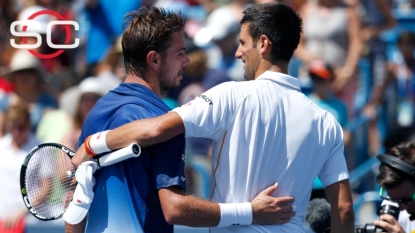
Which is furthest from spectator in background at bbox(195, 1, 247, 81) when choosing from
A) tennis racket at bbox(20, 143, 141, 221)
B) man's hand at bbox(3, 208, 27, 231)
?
tennis racket at bbox(20, 143, 141, 221)

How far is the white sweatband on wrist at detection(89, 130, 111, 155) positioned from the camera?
3270mm

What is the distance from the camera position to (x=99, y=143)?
3.27 metres

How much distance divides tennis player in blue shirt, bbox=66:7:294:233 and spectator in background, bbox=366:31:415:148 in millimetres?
5020

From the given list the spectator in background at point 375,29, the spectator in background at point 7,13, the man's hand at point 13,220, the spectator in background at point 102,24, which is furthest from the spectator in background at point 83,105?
the spectator in background at point 375,29

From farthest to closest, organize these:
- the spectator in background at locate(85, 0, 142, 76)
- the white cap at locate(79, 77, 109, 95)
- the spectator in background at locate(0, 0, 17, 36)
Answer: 1. the spectator in background at locate(0, 0, 17, 36)
2. the spectator in background at locate(85, 0, 142, 76)
3. the white cap at locate(79, 77, 109, 95)

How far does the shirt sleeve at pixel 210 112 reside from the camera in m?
3.22

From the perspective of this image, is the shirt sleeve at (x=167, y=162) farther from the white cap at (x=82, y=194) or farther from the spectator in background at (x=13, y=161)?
the spectator in background at (x=13, y=161)

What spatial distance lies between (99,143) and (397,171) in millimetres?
1792

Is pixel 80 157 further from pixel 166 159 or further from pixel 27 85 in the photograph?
pixel 27 85

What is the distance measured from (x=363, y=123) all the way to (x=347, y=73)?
567 mm

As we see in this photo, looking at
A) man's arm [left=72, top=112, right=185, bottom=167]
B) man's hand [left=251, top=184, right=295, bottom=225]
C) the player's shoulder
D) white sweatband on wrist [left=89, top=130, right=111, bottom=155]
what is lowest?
man's hand [left=251, top=184, right=295, bottom=225]

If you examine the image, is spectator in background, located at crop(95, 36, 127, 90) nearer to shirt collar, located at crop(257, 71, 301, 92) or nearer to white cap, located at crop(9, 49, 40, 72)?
white cap, located at crop(9, 49, 40, 72)

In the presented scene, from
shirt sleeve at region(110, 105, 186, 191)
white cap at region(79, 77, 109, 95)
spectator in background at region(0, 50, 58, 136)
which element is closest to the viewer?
shirt sleeve at region(110, 105, 186, 191)

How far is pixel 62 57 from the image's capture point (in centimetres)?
893
